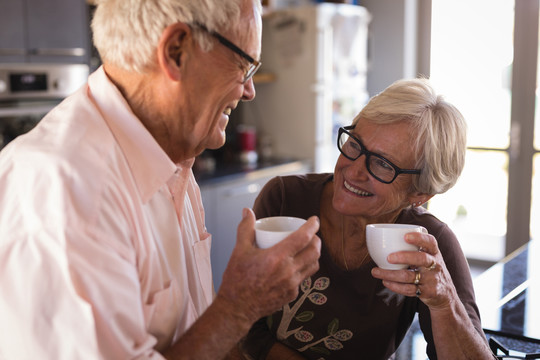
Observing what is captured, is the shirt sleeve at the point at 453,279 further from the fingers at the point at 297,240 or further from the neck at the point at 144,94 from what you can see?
the neck at the point at 144,94

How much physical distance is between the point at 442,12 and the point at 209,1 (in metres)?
4.50

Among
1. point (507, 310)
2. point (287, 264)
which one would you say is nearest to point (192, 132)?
point (287, 264)

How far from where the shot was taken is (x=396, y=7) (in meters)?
5.01

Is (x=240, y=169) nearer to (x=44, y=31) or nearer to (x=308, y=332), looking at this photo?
(x=44, y=31)

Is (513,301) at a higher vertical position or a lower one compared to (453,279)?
lower

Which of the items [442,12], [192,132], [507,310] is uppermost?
[442,12]

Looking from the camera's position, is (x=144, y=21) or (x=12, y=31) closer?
(x=144, y=21)

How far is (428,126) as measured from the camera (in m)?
1.57

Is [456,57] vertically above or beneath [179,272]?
above

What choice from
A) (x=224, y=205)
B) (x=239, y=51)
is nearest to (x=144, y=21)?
(x=239, y=51)

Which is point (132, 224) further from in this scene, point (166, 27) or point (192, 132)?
point (166, 27)

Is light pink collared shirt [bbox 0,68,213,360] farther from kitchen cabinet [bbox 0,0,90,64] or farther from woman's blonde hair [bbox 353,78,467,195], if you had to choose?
kitchen cabinet [bbox 0,0,90,64]

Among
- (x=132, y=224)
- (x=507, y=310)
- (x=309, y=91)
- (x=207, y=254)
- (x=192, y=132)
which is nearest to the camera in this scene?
(x=132, y=224)

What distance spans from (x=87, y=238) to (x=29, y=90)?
251 centimetres
